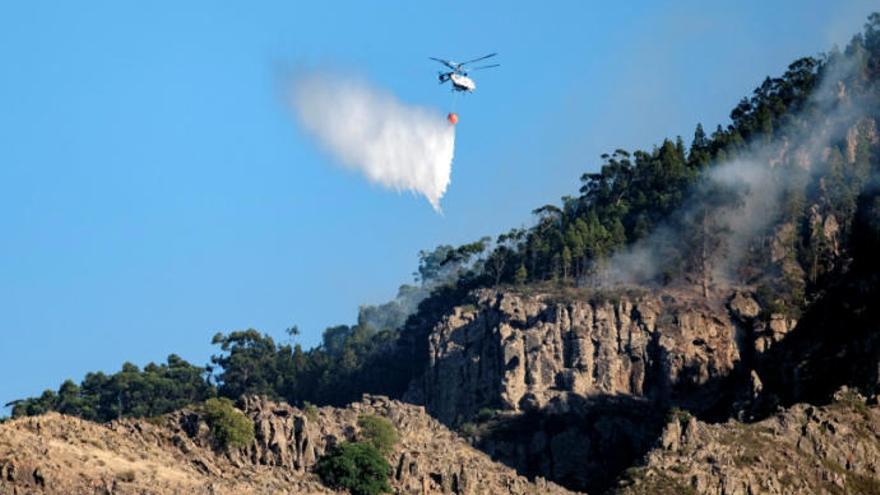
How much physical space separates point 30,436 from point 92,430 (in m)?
8.61

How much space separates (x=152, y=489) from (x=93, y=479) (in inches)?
164

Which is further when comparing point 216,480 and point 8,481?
point 216,480

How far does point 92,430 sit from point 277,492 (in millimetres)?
13800

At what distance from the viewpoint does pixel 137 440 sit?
19950 cm

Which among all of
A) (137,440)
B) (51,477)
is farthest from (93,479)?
(137,440)

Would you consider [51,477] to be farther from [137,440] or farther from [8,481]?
[137,440]

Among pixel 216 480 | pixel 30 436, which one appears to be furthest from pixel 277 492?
pixel 30 436

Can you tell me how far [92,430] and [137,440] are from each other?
399 cm

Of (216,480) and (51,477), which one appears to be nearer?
(51,477)

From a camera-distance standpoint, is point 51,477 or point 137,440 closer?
point 51,477

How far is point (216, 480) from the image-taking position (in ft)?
640

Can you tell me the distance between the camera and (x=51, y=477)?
598 feet

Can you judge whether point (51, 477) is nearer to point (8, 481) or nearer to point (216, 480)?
point (8, 481)

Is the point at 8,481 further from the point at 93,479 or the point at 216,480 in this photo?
the point at 216,480
